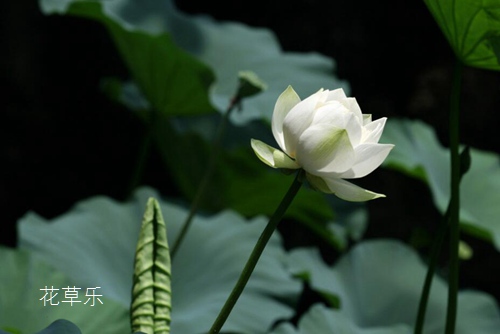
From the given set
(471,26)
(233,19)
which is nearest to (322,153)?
(471,26)

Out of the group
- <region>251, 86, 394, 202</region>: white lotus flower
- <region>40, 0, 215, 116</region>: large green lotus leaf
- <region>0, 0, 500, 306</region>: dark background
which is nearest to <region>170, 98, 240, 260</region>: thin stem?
<region>40, 0, 215, 116</region>: large green lotus leaf

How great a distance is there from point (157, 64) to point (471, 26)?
84 centimetres

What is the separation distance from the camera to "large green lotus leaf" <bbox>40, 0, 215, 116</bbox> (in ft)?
4.99

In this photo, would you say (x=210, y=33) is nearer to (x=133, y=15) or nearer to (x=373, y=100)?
(x=133, y=15)

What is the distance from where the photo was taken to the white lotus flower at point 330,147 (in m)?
0.58

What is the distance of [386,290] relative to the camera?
156cm

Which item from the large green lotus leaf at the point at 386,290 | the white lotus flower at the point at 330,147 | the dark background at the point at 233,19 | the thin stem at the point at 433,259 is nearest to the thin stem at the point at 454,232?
the thin stem at the point at 433,259

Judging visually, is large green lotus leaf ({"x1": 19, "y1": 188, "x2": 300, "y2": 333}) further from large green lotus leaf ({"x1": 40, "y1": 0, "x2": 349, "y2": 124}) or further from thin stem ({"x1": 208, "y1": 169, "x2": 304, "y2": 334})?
thin stem ({"x1": 208, "y1": 169, "x2": 304, "y2": 334})

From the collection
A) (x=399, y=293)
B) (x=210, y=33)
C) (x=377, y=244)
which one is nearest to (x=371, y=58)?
(x=210, y=33)

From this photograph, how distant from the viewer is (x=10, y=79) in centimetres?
219

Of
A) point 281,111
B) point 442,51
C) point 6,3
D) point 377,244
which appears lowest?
point 281,111

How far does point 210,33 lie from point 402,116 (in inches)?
26.9

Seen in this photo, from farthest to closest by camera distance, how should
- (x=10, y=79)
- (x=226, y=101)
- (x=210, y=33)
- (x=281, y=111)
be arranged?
(x=10, y=79) → (x=210, y=33) → (x=226, y=101) → (x=281, y=111)

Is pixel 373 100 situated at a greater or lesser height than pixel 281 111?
greater
